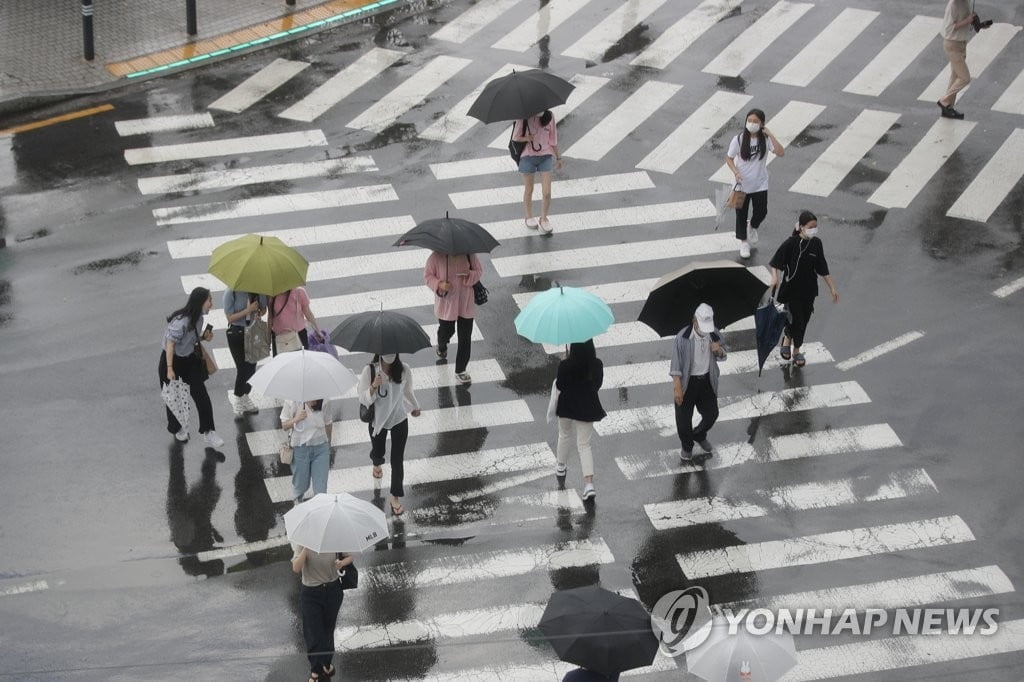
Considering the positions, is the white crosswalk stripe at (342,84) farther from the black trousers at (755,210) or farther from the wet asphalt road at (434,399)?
the black trousers at (755,210)

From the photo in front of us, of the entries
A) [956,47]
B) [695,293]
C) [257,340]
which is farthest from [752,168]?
[257,340]

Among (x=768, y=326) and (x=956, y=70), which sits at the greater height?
(x=956, y=70)

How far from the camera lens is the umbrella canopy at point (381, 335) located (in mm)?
11742

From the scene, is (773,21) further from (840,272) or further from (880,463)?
(880,463)

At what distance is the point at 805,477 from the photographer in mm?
13031

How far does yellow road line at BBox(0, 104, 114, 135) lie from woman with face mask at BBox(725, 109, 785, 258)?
28.5 feet

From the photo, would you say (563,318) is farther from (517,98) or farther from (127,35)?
Answer: (127,35)

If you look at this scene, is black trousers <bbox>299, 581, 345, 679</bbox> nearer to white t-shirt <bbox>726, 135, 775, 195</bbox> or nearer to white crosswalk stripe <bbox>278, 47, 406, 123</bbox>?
white t-shirt <bbox>726, 135, 775, 195</bbox>

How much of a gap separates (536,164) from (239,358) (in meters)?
4.70

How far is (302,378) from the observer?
1133 centimetres

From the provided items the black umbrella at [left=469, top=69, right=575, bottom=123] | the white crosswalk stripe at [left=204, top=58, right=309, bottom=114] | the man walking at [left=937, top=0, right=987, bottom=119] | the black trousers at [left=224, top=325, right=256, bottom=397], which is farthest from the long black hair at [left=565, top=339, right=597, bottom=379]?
the man walking at [left=937, top=0, right=987, bottom=119]

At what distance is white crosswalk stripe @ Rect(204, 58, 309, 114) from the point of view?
65.3 feet

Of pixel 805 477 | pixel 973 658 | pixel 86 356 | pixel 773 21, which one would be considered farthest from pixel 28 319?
pixel 773 21

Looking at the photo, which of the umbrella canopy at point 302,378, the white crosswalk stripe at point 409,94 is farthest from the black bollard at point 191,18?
the umbrella canopy at point 302,378
